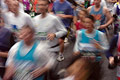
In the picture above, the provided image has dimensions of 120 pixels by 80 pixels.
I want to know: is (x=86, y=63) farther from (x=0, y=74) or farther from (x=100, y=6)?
(x=100, y=6)

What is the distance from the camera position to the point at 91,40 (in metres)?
3.34

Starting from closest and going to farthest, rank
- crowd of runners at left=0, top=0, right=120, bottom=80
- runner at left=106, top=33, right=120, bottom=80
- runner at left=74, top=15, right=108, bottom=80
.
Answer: crowd of runners at left=0, top=0, right=120, bottom=80
runner at left=106, top=33, right=120, bottom=80
runner at left=74, top=15, right=108, bottom=80

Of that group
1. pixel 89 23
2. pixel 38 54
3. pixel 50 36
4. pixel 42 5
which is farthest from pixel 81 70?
pixel 42 5

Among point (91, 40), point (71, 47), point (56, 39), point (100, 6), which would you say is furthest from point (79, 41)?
point (71, 47)

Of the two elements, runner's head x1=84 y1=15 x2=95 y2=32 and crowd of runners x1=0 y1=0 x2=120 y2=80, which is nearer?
crowd of runners x1=0 y1=0 x2=120 y2=80

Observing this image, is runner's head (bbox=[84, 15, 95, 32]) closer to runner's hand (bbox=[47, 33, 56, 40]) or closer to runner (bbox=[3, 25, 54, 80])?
runner's hand (bbox=[47, 33, 56, 40])

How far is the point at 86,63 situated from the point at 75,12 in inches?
139

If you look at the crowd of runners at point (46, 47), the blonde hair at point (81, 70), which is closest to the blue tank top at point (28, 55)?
the crowd of runners at point (46, 47)

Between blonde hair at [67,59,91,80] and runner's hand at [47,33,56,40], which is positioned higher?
blonde hair at [67,59,91,80]

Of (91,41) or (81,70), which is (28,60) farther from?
(91,41)

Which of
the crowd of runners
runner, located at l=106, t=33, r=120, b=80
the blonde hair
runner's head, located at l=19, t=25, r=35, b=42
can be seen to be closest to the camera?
the blonde hair

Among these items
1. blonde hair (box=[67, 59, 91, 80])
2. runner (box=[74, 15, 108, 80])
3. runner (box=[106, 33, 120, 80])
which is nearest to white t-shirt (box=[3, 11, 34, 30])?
runner (box=[74, 15, 108, 80])

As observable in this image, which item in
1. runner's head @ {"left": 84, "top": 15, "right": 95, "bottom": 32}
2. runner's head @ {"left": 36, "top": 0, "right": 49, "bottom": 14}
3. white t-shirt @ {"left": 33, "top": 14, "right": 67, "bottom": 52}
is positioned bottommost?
white t-shirt @ {"left": 33, "top": 14, "right": 67, "bottom": 52}

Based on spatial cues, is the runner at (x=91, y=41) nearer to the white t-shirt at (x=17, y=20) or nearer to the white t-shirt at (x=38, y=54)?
the white t-shirt at (x=38, y=54)
